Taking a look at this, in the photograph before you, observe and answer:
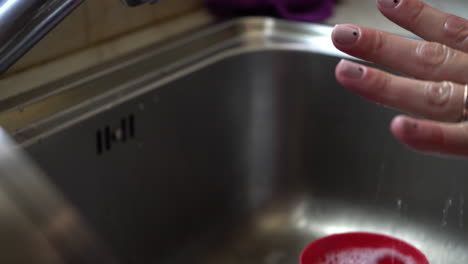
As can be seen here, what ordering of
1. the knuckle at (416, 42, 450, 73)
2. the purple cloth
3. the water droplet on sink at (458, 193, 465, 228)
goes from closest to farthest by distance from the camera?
1. the knuckle at (416, 42, 450, 73)
2. the water droplet on sink at (458, 193, 465, 228)
3. the purple cloth

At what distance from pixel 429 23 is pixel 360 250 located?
31 centimetres

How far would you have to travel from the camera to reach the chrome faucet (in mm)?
495

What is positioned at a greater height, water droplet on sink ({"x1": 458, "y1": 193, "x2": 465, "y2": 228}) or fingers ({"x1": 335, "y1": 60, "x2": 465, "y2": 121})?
fingers ({"x1": 335, "y1": 60, "x2": 465, "y2": 121})

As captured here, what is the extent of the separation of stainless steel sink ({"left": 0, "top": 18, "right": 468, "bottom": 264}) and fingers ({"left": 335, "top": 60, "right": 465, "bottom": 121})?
1.14ft

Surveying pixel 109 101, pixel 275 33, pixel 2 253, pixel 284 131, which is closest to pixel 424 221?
pixel 284 131

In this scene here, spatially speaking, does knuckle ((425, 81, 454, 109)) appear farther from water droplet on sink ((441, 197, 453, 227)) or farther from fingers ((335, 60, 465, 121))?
water droplet on sink ((441, 197, 453, 227))

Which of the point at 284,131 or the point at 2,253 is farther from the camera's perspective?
the point at 284,131

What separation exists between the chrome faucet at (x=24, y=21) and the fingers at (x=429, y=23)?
291 millimetres

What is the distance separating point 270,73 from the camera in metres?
0.84

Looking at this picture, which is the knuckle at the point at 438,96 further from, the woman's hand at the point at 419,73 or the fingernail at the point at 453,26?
the fingernail at the point at 453,26

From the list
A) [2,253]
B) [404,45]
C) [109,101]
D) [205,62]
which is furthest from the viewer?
[205,62]

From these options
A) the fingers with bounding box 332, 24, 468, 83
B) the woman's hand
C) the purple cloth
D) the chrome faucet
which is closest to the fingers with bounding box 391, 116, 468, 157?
the woman's hand

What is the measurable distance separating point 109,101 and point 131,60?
0.10m

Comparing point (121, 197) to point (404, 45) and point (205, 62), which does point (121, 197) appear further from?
point (404, 45)
